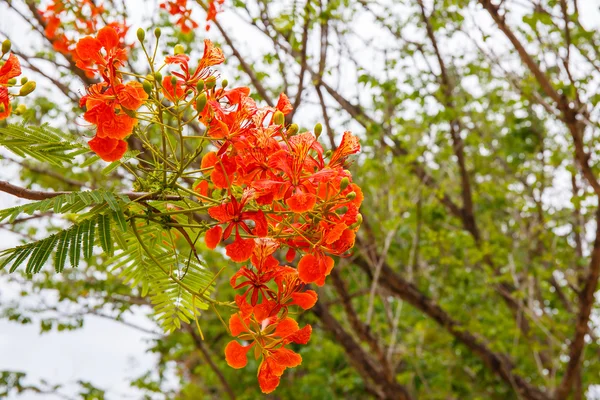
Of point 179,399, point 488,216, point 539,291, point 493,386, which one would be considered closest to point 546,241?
point 539,291

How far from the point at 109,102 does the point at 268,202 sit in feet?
1.07

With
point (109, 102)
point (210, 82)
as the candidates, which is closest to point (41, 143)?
point (109, 102)

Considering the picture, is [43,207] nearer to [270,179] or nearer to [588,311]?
[270,179]

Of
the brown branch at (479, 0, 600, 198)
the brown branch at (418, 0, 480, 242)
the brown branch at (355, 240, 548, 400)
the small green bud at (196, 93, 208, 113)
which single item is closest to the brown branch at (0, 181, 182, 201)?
the small green bud at (196, 93, 208, 113)

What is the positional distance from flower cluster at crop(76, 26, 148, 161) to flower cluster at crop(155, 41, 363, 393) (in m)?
0.09

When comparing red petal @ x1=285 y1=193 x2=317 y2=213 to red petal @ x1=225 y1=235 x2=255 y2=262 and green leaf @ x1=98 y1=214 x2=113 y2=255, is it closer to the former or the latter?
red petal @ x1=225 y1=235 x2=255 y2=262

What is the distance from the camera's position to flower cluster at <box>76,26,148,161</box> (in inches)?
43.3

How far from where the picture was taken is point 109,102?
3.63 ft

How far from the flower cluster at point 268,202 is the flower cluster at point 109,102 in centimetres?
9

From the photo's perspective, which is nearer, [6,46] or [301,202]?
[301,202]

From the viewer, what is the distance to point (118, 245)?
134cm

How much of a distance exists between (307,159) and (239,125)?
140 millimetres

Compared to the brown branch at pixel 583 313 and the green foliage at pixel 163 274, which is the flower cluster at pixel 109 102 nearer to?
the green foliage at pixel 163 274

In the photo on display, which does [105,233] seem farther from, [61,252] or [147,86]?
[147,86]
